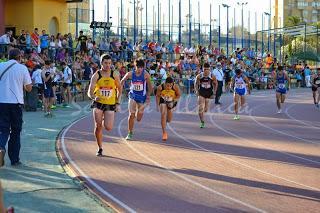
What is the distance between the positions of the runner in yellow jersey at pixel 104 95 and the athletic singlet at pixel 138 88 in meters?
2.30

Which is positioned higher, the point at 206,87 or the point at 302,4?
the point at 302,4

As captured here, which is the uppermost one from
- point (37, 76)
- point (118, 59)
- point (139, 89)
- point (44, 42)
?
point (44, 42)

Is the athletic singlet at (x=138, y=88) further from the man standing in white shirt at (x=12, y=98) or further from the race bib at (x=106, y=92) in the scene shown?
the man standing in white shirt at (x=12, y=98)

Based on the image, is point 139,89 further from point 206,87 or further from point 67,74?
point 67,74

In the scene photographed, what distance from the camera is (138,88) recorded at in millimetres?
13711

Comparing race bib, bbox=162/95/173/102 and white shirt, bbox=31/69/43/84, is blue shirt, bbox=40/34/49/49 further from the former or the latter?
race bib, bbox=162/95/173/102

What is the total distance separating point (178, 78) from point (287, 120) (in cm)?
1430

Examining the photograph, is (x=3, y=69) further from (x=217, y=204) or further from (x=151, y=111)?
(x=151, y=111)

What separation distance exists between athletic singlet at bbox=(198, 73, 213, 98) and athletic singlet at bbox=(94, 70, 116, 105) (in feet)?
20.4

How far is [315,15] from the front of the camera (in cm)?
12406

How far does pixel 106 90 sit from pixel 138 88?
2.51 metres

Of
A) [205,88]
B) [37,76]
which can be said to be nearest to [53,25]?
[37,76]

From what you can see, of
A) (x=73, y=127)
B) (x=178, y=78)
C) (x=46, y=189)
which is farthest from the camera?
(x=178, y=78)

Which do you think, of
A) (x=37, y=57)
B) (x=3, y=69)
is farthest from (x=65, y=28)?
(x=3, y=69)
